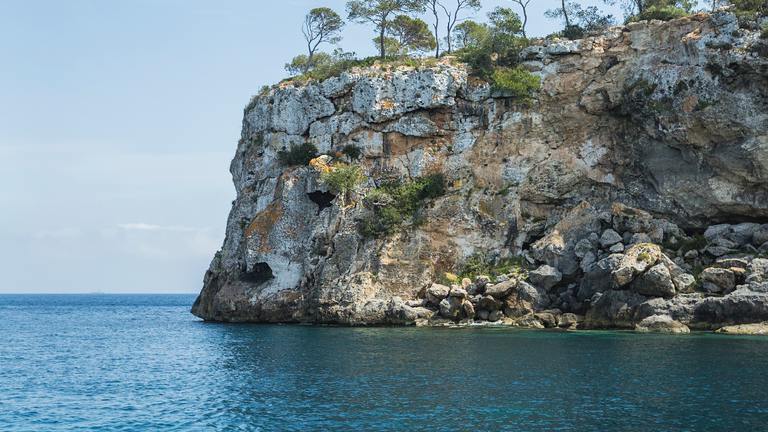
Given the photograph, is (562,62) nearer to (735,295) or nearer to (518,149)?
(518,149)

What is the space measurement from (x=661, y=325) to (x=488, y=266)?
14108 millimetres

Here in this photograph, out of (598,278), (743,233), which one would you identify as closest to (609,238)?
(598,278)

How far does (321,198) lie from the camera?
5988cm

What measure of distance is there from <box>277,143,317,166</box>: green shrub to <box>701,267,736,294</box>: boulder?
32.1 m

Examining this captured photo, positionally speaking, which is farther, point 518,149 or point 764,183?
point 518,149

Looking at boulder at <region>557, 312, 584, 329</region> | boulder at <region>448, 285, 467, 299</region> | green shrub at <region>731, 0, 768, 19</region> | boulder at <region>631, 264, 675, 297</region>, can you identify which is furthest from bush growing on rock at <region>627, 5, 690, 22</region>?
boulder at <region>448, 285, 467, 299</region>

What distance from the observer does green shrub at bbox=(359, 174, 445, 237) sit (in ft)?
182

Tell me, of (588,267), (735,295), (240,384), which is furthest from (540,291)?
(240,384)

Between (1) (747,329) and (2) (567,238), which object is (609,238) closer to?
(2) (567,238)

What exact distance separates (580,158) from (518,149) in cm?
489

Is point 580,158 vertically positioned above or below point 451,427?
above

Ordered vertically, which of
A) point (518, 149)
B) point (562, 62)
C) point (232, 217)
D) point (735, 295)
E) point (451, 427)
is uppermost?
point (562, 62)

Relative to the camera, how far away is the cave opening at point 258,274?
194ft

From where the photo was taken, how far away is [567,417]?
22781 millimetres
